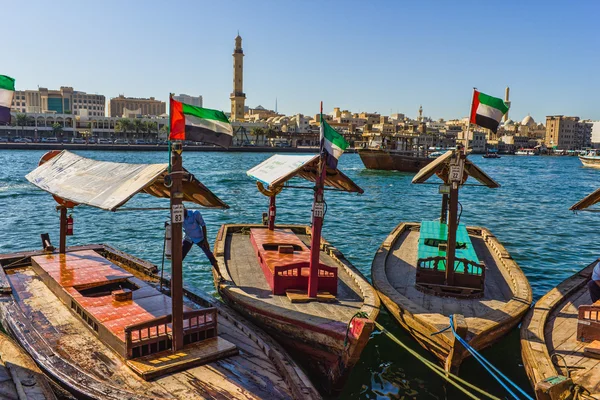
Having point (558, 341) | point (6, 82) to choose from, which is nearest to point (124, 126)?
point (6, 82)

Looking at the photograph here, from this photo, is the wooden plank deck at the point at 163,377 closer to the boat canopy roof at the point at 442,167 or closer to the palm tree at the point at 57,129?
the boat canopy roof at the point at 442,167

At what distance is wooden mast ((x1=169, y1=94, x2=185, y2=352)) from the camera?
8305 millimetres

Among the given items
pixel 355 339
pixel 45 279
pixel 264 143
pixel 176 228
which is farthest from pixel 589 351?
pixel 264 143

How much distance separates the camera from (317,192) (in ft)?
35.0

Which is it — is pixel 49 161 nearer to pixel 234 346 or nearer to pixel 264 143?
pixel 234 346

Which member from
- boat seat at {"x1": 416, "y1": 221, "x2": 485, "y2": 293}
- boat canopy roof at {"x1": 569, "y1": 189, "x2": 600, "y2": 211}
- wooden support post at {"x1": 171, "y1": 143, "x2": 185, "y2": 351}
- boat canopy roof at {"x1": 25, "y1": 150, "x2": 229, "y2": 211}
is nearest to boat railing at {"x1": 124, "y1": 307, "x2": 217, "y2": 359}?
wooden support post at {"x1": 171, "y1": 143, "x2": 185, "y2": 351}

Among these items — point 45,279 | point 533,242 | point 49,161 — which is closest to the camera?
point 45,279

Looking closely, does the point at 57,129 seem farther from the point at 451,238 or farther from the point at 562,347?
the point at 562,347

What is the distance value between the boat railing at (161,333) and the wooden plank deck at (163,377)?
38cm

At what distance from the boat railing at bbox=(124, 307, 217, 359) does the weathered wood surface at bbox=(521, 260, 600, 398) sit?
5.41 meters

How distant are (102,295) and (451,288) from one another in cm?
788

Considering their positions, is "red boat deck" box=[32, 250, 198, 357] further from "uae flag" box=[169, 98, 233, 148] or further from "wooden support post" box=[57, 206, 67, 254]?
"uae flag" box=[169, 98, 233, 148]

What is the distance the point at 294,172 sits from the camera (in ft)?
37.1

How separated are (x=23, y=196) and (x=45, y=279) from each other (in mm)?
32641
